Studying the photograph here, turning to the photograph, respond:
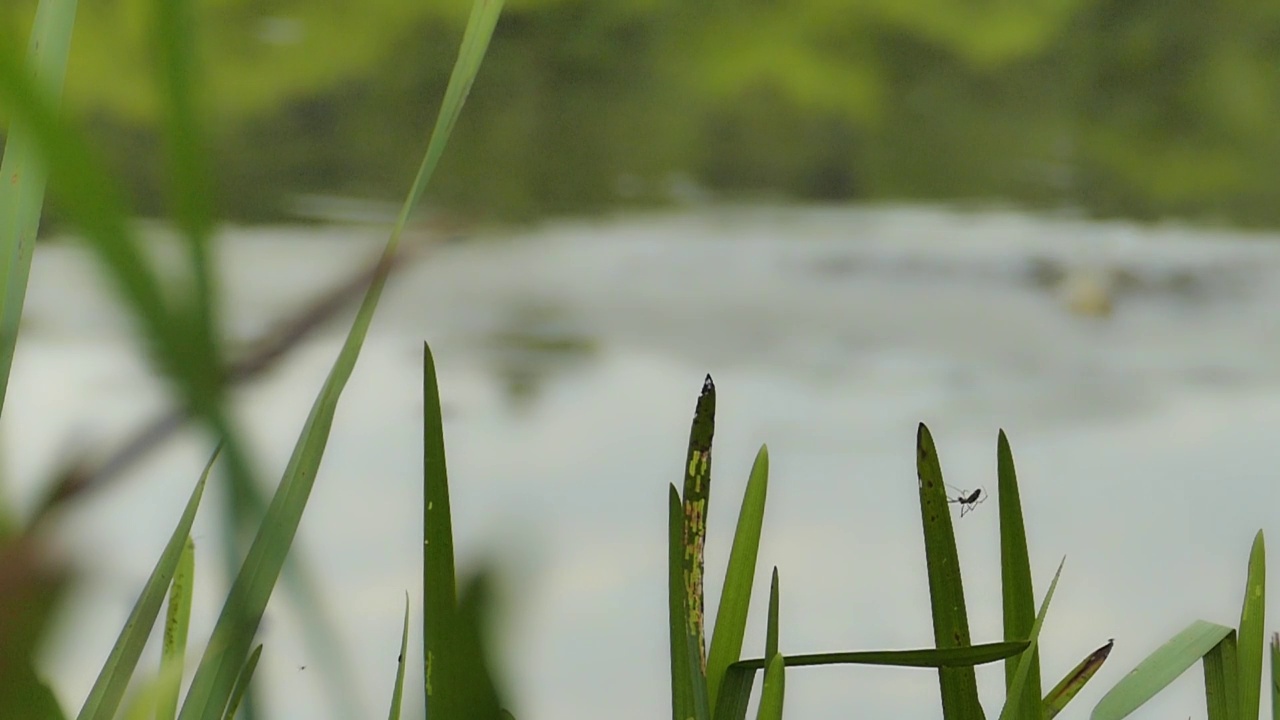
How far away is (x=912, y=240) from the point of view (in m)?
2.48

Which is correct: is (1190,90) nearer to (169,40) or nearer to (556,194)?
(556,194)

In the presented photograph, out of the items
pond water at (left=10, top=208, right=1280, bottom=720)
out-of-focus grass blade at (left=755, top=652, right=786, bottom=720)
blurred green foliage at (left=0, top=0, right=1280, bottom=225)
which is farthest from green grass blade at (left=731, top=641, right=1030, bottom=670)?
blurred green foliage at (left=0, top=0, right=1280, bottom=225)

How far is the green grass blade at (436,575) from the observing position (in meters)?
0.11

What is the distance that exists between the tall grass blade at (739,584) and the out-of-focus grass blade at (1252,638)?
0.25ft

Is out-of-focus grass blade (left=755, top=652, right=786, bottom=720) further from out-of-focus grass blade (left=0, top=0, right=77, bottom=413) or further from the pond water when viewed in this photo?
the pond water

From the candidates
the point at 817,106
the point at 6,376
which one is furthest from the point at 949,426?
the point at 6,376

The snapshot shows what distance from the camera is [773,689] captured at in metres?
0.15

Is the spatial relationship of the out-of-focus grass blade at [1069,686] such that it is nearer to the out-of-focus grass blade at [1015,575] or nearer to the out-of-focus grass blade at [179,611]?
the out-of-focus grass blade at [1015,575]

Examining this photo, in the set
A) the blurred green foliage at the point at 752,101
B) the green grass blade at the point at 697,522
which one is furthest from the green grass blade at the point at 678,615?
the blurred green foliage at the point at 752,101

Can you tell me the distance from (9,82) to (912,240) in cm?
250

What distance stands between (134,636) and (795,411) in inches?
71.5

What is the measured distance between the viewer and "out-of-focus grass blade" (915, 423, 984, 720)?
5.9 inches

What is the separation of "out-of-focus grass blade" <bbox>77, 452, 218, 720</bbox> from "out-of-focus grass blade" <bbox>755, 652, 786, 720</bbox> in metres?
0.07

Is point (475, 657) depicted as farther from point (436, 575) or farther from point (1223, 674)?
point (1223, 674)
